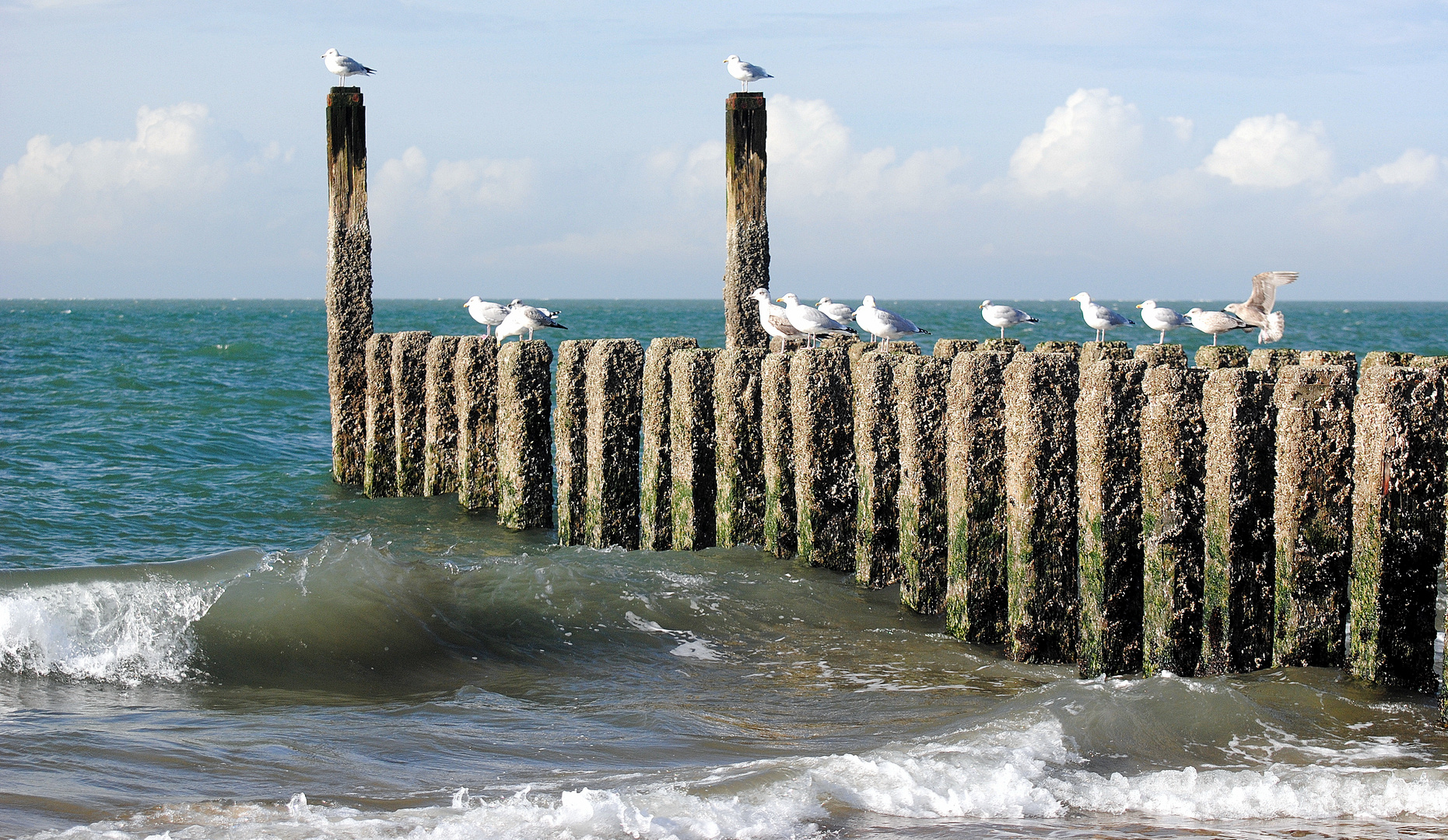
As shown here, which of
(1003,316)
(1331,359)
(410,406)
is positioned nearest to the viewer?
(1331,359)

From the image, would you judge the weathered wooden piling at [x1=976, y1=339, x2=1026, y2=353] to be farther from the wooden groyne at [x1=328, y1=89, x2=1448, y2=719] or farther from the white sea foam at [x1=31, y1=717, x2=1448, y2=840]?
the white sea foam at [x1=31, y1=717, x2=1448, y2=840]

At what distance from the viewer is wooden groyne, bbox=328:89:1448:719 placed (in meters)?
5.38

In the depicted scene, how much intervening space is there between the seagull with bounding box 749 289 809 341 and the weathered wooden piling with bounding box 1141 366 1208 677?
4.24 meters

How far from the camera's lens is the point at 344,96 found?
11.0 m

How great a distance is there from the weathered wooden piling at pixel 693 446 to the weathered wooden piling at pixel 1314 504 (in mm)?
3692

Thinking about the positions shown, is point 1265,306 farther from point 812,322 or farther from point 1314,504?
point 1314,504

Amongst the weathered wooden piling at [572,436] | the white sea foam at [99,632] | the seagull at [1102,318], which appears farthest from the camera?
the seagull at [1102,318]

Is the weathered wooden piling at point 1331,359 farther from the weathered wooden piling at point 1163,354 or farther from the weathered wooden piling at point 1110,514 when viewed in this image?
the weathered wooden piling at point 1110,514

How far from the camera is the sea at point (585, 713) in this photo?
4.44 meters

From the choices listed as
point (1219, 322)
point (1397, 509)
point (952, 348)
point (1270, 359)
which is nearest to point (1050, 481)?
point (1397, 509)

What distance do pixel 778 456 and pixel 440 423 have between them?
3.60 m

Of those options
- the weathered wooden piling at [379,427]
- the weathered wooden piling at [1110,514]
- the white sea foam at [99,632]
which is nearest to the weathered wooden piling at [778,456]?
the weathered wooden piling at [1110,514]

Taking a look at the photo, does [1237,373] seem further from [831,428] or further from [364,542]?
[364,542]

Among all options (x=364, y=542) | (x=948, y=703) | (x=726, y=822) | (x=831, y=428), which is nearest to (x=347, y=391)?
(x=364, y=542)
